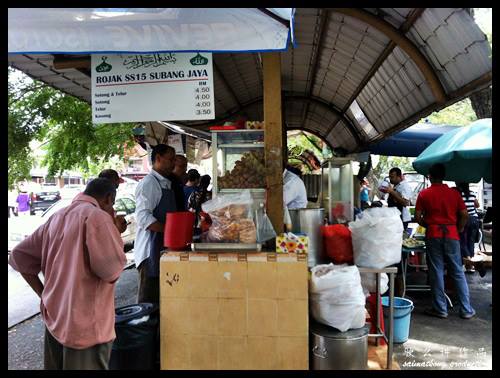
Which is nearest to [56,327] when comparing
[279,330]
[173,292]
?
[173,292]

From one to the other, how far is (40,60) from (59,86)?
113cm

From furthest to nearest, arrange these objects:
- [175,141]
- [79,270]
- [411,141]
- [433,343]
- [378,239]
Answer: [411,141], [175,141], [433,343], [378,239], [79,270]

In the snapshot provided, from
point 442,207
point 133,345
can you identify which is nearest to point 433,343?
point 442,207

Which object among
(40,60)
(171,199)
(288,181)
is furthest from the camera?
(288,181)

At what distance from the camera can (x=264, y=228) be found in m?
3.55

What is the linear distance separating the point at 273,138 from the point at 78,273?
74.8 inches

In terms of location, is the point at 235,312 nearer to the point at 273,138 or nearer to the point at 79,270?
the point at 79,270

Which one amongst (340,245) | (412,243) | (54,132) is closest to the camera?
(340,245)

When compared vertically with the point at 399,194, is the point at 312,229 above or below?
below

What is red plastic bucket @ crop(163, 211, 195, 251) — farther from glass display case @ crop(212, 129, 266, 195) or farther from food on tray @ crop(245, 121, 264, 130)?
food on tray @ crop(245, 121, 264, 130)

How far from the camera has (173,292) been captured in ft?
11.0

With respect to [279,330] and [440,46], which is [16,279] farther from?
[440,46]

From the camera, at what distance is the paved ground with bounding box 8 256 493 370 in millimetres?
4020

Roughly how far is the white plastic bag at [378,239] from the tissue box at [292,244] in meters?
0.66
